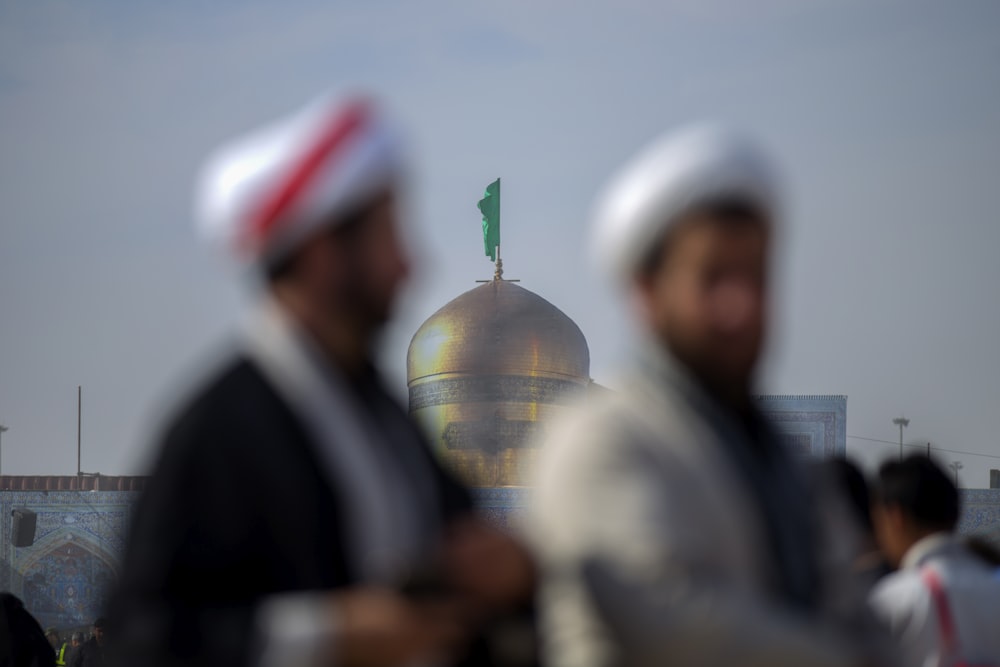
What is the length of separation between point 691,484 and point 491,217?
87.9 ft

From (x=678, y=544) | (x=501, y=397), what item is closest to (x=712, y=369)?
(x=678, y=544)

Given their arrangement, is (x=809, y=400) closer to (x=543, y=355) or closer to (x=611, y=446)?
(x=543, y=355)

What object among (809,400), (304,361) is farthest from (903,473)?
(809,400)

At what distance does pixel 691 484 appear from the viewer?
116cm

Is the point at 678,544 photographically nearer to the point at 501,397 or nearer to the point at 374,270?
the point at 374,270

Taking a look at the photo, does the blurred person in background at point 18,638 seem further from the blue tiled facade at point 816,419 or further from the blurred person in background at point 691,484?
the blue tiled facade at point 816,419

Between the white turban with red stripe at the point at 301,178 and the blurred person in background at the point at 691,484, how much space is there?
19cm

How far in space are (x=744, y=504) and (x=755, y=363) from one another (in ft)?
0.37

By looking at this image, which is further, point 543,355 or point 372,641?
point 543,355

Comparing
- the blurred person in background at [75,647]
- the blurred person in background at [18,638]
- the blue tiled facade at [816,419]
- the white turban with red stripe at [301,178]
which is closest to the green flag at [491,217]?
the blue tiled facade at [816,419]

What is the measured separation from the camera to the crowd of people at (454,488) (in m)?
1.11

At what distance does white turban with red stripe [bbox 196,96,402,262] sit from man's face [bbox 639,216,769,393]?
9.0 inches

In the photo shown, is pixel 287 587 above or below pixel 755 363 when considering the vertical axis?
below

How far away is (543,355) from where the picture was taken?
2623 centimetres
